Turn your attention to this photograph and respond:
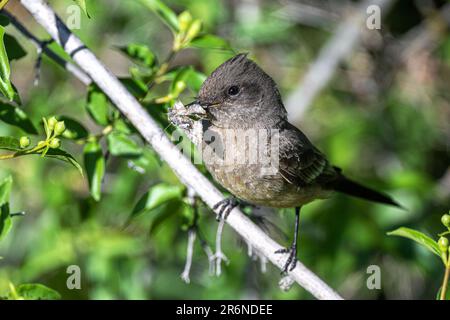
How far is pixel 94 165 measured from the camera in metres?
4.16

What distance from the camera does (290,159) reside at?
4891mm

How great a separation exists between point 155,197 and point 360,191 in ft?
6.53

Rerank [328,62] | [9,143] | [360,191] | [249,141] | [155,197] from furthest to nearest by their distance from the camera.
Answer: [328,62], [360,191], [249,141], [155,197], [9,143]

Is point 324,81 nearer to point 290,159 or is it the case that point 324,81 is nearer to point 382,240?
point 382,240

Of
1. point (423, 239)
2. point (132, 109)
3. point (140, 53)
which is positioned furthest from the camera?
point (140, 53)

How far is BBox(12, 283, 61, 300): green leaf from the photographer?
3.59 meters

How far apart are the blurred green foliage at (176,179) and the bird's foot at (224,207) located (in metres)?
0.28

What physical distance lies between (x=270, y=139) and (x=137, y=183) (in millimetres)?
1517

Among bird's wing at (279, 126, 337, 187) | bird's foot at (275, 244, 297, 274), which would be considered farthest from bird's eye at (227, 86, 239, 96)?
bird's foot at (275, 244, 297, 274)

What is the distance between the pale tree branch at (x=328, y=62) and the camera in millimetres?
7023

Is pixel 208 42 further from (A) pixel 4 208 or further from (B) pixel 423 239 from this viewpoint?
(B) pixel 423 239

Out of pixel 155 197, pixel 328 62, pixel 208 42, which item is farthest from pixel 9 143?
pixel 328 62

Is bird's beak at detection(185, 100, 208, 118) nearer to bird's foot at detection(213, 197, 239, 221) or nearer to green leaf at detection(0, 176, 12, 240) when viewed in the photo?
bird's foot at detection(213, 197, 239, 221)
